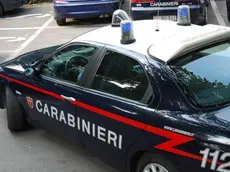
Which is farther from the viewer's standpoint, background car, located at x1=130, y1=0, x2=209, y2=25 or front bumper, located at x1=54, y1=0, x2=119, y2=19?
front bumper, located at x1=54, y1=0, x2=119, y2=19

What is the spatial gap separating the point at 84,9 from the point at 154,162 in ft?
26.1

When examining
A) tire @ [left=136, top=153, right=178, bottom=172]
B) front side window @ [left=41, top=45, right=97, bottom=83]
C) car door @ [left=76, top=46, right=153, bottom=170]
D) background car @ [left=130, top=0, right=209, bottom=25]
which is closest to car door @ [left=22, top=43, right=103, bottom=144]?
front side window @ [left=41, top=45, right=97, bottom=83]

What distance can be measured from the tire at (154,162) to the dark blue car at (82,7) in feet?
25.5

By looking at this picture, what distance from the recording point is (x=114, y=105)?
3.23 m

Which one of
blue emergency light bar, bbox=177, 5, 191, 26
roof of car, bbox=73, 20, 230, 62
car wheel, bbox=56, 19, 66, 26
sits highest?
blue emergency light bar, bbox=177, 5, 191, 26

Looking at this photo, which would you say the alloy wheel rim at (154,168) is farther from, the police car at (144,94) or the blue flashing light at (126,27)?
the blue flashing light at (126,27)

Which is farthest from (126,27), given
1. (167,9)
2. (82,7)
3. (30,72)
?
(82,7)

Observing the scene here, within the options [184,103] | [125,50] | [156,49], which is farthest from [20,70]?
[184,103]

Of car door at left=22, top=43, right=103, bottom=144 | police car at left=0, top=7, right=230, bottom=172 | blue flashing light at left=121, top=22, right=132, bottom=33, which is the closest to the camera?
police car at left=0, top=7, right=230, bottom=172

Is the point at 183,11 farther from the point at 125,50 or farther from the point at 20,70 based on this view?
the point at 20,70

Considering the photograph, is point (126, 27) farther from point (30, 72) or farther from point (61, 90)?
point (30, 72)

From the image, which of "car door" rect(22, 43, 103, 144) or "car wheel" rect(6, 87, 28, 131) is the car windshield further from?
"car wheel" rect(6, 87, 28, 131)

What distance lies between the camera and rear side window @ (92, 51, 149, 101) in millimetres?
3154

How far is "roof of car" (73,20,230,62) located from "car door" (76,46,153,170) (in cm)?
13
